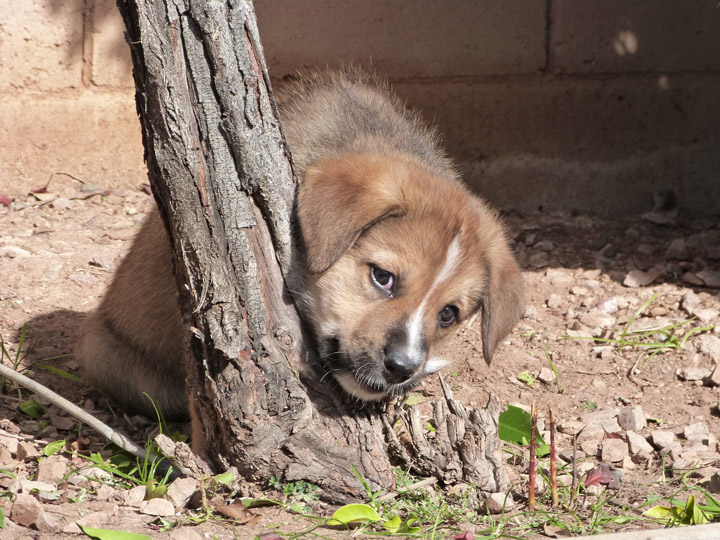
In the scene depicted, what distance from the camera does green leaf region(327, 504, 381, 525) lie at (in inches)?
112

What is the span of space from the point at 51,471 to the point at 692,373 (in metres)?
3.20

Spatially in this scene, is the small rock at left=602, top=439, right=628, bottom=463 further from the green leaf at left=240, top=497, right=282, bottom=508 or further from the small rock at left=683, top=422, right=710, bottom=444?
the green leaf at left=240, top=497, right=282, bottom=508

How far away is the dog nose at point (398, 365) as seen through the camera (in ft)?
Result: 10.0

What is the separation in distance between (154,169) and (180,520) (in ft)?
3.93

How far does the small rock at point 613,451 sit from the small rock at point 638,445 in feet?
0.13

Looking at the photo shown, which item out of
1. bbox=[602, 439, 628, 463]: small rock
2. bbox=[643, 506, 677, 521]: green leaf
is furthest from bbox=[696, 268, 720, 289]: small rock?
bbox=[643, 506, 677, 521]: green leaf

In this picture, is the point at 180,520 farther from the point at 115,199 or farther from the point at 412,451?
the point at 115,199

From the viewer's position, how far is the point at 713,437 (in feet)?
12.6

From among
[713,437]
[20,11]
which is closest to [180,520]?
[713,437]

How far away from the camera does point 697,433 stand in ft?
12.5

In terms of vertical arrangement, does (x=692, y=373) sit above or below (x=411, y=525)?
above

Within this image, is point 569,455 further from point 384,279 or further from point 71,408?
point 71,408

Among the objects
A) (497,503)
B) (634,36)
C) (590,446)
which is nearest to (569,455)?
(590,446)

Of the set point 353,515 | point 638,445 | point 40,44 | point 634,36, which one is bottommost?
point 353,515
